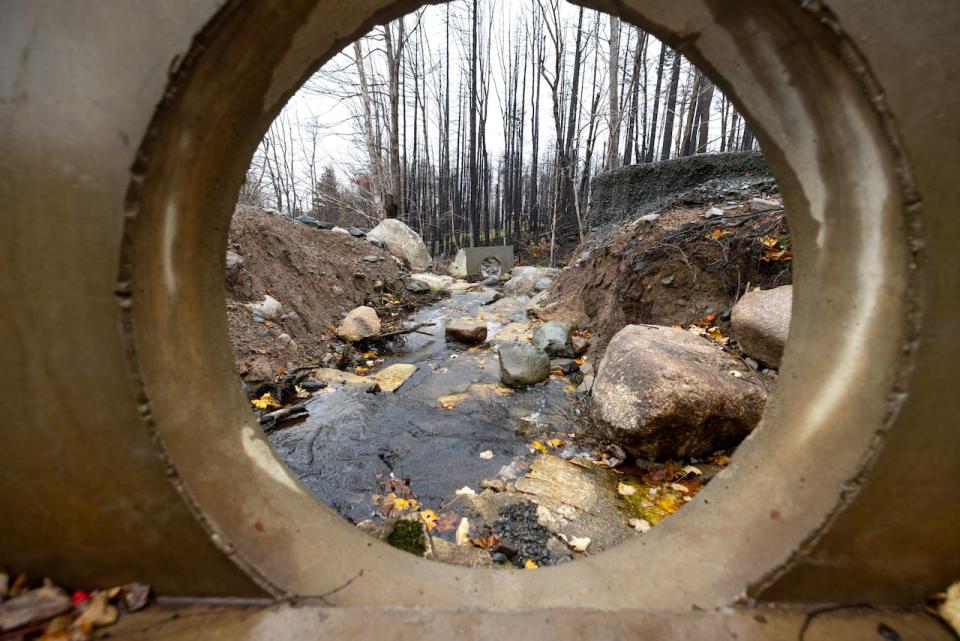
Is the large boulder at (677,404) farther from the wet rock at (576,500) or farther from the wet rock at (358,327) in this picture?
the wet rock at (358,327)

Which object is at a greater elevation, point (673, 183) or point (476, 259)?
point (673, 183)

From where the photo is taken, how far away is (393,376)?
14.8ft

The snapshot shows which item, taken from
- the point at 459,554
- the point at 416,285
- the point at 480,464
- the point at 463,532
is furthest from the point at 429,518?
the point at 416,285

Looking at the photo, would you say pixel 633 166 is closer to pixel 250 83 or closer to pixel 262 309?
pixel 262 309

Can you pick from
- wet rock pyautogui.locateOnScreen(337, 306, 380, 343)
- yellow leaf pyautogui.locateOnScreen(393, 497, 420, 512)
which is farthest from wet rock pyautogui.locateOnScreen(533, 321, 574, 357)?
yellow leaf pyautogui.locateOnScreen(393, 497, 420, 512)

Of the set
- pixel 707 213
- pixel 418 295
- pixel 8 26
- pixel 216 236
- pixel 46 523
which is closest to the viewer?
pixel 8 26

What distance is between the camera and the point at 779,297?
3.11 metres

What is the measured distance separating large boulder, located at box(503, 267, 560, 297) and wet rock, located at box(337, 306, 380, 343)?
448 cm

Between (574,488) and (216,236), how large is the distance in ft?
7.79

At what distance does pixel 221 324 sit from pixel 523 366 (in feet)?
11.2

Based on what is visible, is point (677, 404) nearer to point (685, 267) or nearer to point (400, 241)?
point (685, 267)

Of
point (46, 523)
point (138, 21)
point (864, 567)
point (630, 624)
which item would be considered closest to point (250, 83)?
point (138, 21)

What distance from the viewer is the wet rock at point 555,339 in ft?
16.2

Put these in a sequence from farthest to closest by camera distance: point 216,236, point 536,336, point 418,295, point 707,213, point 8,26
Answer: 1. point 418,295
2. point 536,336
3. point 707,213
4. point 216,236
5. point 8,26
